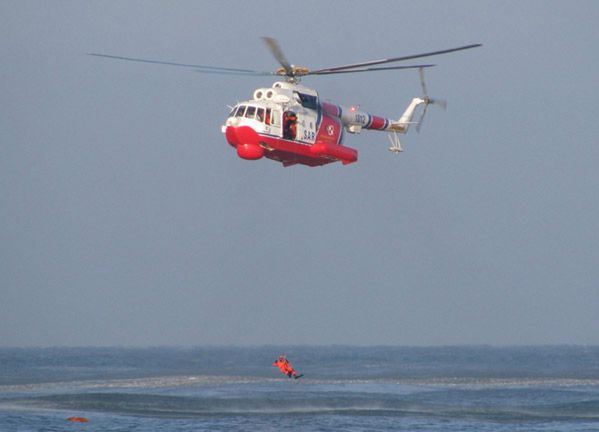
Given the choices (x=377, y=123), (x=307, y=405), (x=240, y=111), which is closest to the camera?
(x=240, y=111)

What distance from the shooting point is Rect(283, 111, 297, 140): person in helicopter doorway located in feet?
100

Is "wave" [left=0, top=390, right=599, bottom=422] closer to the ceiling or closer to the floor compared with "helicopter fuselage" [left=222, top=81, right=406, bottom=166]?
closer to the floor

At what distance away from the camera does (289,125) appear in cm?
3083

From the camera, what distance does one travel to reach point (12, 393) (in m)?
41.1

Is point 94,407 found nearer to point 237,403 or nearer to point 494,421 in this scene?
point 237,403

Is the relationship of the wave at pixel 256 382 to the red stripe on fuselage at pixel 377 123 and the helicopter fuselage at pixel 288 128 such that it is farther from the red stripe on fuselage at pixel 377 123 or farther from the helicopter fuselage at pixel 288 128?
the helicopter fuselage at pixel 288 128

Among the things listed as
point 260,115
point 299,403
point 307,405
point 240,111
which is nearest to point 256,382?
point 299,403

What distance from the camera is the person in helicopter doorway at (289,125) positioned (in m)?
30.6

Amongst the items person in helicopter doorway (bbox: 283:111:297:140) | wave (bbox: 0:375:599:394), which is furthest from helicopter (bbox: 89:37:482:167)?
wave (bbox: 0:375:599:394)

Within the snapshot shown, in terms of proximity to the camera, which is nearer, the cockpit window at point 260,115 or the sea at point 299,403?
the cockpit window at point 260,115

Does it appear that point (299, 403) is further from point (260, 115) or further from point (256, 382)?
point (260, 115)

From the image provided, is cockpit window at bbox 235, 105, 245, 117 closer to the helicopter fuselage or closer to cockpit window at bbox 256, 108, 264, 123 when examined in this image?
the helicopter fuselage

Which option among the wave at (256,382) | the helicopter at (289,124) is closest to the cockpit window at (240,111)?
the helicopter at (289,124)

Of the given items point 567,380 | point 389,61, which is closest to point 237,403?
point 389,61
